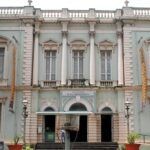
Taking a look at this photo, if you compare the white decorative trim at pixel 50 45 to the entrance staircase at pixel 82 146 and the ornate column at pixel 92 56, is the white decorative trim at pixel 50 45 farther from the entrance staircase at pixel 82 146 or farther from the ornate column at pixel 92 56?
the entrance staircase at pixel 82 146

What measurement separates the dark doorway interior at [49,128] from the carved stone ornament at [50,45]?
504 centimetres

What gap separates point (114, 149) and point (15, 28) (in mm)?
11192

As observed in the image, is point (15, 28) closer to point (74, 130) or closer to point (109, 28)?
point (109, 28)

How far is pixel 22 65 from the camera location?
26.5 m

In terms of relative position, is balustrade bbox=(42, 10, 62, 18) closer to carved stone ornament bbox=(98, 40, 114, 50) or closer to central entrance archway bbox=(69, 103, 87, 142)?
carved stone ornament bbox=(98, 40, 114, 50)

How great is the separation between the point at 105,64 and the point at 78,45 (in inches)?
95.6

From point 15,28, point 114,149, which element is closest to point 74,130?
point 114,149

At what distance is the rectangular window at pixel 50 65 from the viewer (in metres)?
26.9

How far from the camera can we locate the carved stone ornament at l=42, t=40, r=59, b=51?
2706 centimetres

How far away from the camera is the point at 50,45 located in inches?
1065

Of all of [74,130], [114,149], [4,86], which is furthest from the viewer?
[4,86]

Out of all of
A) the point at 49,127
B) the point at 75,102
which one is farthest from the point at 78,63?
the point at 49,127

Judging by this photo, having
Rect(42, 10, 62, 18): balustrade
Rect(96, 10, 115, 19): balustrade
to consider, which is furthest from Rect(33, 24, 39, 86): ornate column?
Rect(96, 10, 115, 19): balustrade

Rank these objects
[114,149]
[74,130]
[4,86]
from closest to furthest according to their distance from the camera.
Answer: [74,130]
[114,149]
[4,86]
